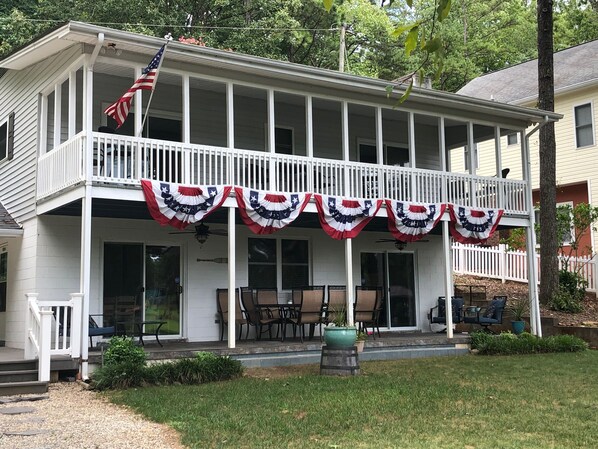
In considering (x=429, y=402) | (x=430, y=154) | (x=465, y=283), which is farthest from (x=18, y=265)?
(x=465, y=283)

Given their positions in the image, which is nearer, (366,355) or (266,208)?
(266,208)

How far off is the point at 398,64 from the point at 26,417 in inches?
1176

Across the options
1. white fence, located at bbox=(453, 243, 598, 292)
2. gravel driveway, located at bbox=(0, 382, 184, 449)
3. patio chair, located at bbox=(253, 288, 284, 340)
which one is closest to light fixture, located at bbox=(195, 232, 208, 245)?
patio chair, located at bbox=(253, 288, 284, 340)

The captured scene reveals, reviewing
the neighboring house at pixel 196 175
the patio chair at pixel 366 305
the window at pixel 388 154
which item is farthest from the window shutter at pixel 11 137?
the patio chair at pixel 366 305

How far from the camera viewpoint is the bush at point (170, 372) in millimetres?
9539

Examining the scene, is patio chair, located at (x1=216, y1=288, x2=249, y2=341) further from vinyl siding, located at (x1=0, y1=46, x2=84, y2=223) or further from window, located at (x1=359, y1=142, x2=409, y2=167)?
window, located at (x1=359, y1=142, x2=409, y2=167)

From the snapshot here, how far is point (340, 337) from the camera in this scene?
402 inches

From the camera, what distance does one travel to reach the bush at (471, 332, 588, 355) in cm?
1342

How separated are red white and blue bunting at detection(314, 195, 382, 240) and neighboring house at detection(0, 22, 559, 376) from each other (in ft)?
0.23

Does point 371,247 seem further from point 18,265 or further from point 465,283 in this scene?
point 18,265

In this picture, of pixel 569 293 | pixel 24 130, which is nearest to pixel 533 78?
pixel 569 293

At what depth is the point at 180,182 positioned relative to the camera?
11883mm

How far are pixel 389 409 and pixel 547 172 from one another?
11.4 m

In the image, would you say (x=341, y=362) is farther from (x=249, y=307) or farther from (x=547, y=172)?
(x=547, y=172)
